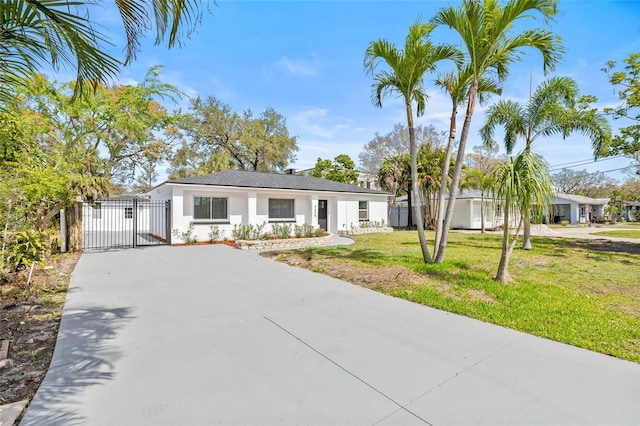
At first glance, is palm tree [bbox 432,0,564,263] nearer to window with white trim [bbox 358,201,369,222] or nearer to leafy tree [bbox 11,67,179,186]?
leafy tree [bbox 11,67,179,186]

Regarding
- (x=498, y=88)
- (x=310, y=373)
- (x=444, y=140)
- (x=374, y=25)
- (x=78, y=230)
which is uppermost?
(x=444, y=140)

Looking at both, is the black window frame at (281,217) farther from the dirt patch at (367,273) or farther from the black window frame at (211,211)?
the dirt patch at (367,273)

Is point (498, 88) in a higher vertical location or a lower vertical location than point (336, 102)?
lower

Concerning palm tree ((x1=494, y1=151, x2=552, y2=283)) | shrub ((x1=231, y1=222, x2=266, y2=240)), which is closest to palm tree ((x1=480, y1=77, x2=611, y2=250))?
palm tree ((x1=494, y1=151, x2=552, y2=283))

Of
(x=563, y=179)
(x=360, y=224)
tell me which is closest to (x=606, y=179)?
(x=563, y=179)

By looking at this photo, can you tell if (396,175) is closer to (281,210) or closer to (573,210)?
(281,210)

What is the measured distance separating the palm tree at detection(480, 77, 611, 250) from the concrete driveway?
29.9 feet

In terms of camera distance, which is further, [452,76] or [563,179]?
[563,179]

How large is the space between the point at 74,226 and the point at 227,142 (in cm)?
1909

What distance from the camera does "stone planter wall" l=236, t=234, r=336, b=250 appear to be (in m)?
12.2

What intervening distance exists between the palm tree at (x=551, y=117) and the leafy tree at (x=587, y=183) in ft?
154

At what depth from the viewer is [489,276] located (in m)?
6.57

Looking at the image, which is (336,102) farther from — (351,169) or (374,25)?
(351,169)

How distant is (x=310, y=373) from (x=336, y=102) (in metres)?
14.9
